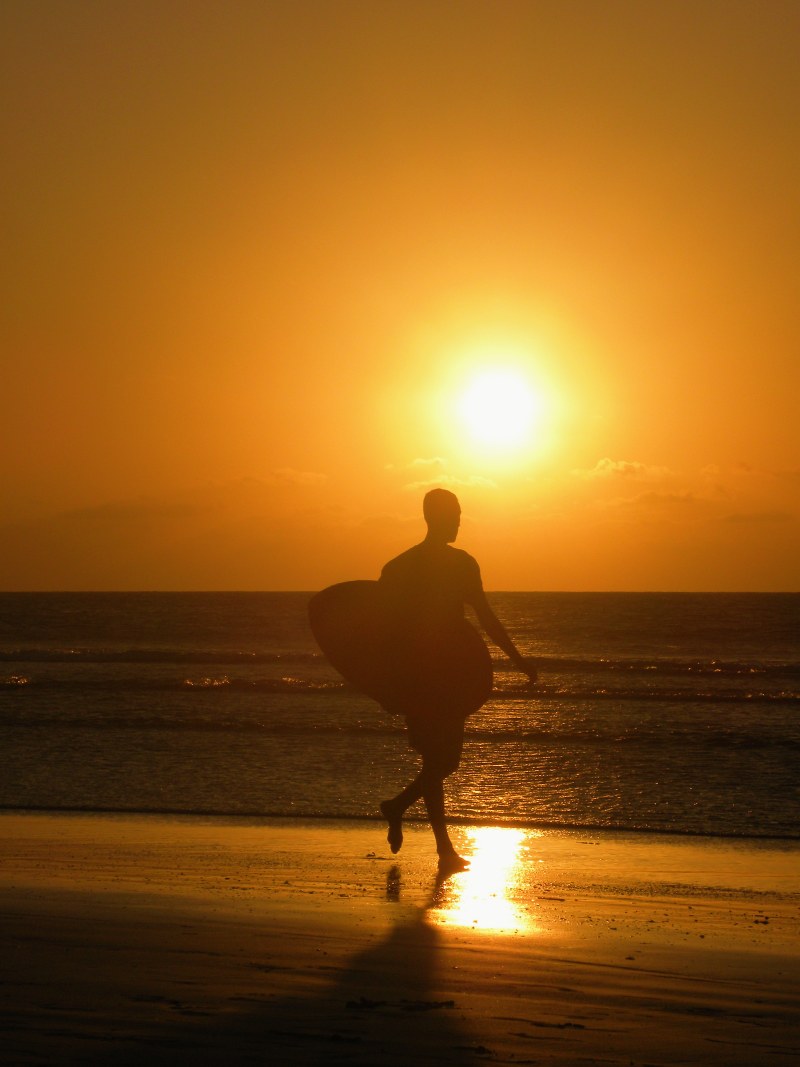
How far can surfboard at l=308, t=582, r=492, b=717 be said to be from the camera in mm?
7121

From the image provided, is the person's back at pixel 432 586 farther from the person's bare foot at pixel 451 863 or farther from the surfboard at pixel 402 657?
the person's bare foot at pixel 451 863

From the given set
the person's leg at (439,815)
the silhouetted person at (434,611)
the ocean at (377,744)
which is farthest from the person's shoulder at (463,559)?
the ocean at (377,744)

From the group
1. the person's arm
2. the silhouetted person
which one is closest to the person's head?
the silhouetted person

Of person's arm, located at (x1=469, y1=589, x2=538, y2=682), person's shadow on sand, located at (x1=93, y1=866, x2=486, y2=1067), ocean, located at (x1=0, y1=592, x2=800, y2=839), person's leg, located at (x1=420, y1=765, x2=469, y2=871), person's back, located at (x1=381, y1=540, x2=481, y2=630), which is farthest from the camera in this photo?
ocean, located at (x1=0, y1=592, x2=800, y2=839)

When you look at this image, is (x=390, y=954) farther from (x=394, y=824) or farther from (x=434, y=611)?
(x=434, y=611)

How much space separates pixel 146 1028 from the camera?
11.9 ft

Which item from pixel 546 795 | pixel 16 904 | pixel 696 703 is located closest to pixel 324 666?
pixel 696 703

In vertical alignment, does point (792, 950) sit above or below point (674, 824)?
above

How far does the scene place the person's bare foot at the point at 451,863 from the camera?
277 inches

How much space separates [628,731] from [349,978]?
14.1 m

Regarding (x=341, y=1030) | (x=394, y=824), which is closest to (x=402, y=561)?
(x=394, y=824)

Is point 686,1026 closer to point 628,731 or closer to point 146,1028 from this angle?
point 146,1028

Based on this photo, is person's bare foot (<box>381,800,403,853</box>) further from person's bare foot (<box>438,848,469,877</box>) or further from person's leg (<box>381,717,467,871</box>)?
person's bare foot (<box>438,848,469,877</box>)

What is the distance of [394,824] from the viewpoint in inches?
287
